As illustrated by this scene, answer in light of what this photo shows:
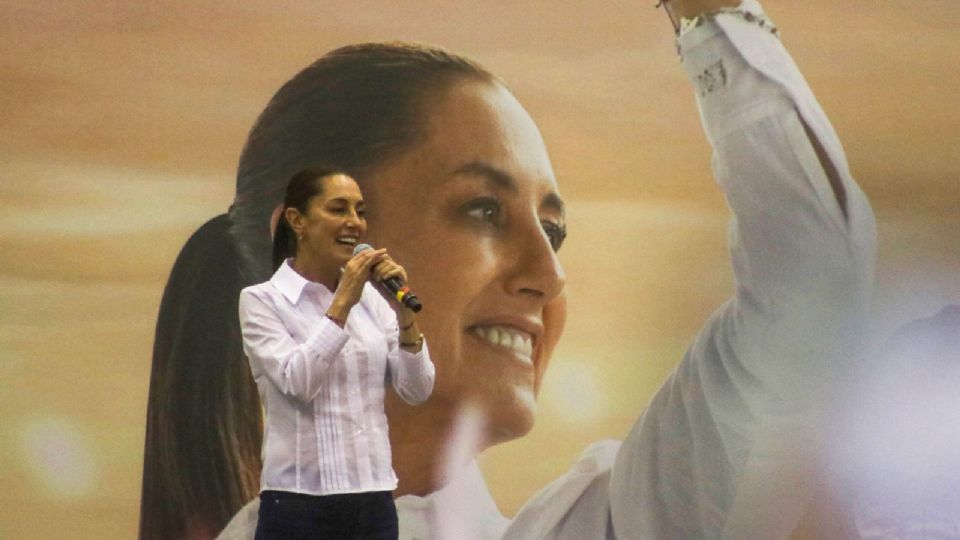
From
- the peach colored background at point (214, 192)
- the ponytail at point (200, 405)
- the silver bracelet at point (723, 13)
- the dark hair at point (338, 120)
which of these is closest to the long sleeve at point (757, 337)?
the silver bracelet at point (723, 13)

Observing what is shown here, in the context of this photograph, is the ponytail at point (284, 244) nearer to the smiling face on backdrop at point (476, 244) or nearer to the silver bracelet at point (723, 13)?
the smiling face on backdrop at point (476, 244)

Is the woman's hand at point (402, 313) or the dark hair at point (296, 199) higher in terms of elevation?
the dark hair at point (296, 199)

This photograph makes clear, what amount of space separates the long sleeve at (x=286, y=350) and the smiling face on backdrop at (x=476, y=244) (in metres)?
0.92

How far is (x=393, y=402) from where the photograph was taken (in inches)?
133

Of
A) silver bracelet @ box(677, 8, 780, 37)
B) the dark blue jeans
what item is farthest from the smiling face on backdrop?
the dark blue jeans

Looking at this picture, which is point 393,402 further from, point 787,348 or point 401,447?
point 787,348

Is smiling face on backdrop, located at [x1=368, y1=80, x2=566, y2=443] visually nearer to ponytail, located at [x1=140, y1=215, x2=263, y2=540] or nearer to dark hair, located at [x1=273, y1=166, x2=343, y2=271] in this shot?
ponytail, located at [x1=140, y1=215, x2=263, y2=540]

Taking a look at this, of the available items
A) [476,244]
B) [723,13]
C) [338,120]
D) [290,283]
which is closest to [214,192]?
[338,120]

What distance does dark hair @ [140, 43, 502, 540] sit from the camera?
3.43 meters

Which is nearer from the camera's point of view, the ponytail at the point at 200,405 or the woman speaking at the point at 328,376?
the woman speaking at the point at 328,376

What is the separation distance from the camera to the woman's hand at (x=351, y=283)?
2414 mm

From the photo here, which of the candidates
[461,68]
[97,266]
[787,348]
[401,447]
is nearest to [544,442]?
[401,447]

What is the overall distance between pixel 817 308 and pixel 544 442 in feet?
2.41

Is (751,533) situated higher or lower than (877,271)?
lower
